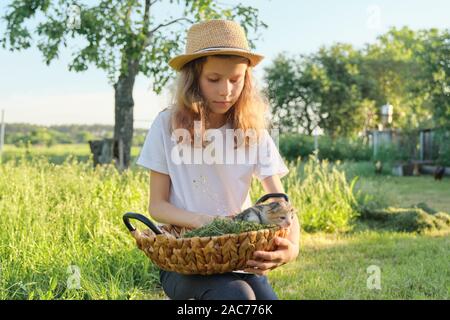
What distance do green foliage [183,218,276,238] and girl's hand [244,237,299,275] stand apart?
84 mm

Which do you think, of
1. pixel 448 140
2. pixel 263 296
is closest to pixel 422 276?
pixel 263 296

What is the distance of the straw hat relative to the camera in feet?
8.22

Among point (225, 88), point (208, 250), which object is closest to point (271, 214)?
point (208, 250)

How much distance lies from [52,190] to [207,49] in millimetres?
3701

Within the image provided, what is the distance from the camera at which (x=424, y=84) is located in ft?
51.5

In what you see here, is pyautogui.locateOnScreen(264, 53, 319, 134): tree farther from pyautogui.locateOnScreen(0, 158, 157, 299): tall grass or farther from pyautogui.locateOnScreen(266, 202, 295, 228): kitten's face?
pyautogui.locateOnScreen(266, 202, 295, 228): kitten's face

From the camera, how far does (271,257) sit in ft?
6.97

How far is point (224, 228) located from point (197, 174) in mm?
477

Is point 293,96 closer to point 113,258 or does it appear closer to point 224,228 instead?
point 113,258

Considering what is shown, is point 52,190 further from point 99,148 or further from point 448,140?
point 448,140

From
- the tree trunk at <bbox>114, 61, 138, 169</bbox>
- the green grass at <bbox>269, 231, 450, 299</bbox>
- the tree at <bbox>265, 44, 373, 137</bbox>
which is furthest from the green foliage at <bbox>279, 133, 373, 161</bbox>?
the green grass at <bbox>269, 231, 450, 299</bbox>

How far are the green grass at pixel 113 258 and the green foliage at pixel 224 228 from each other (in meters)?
1.82

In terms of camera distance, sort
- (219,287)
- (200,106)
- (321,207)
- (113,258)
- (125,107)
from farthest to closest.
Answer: (125,107), (321,207), (113,258), (200,106), (219,287)

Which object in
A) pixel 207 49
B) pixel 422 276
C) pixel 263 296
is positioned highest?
pixel 207 49
